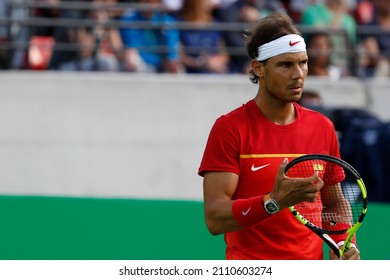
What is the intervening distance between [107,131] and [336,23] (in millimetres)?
2868

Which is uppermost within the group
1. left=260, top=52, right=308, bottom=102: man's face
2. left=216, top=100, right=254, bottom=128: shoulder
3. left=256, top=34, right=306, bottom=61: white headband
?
left=256, top=34, right=306, bottom=61: white headband

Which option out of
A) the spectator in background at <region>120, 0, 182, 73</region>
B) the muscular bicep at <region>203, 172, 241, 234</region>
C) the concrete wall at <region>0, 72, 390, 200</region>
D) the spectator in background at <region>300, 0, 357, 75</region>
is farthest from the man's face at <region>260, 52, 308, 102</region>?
the spectator in background at <region>300, 0, 357, 75</region>

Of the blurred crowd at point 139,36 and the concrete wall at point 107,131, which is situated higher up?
the blurred crowd at point 139,36

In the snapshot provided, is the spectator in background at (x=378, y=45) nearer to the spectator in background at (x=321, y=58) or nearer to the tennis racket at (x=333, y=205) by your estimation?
the spectator in background at (x=321, y=58)

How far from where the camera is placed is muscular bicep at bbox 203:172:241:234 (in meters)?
4.41

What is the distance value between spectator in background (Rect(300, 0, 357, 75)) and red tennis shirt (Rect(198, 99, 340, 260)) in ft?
19.9

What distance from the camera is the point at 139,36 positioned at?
10102mm

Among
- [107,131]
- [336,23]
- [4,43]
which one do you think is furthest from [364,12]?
[4,43]

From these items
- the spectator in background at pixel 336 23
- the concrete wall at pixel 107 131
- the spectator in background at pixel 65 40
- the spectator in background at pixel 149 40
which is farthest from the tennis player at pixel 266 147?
the spectator in background at pixel 336 23

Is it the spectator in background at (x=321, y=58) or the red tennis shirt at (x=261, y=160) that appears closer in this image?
the red tennis shirt at (x=261, y=160)

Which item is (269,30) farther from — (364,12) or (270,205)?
(364,12)

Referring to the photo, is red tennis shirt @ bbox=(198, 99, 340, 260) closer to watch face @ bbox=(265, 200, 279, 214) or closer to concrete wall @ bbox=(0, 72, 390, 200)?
watch face @ bbox=(265, 200, 279, 214)

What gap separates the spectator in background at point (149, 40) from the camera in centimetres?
1004

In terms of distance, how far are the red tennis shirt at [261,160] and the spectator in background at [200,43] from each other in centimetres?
549
